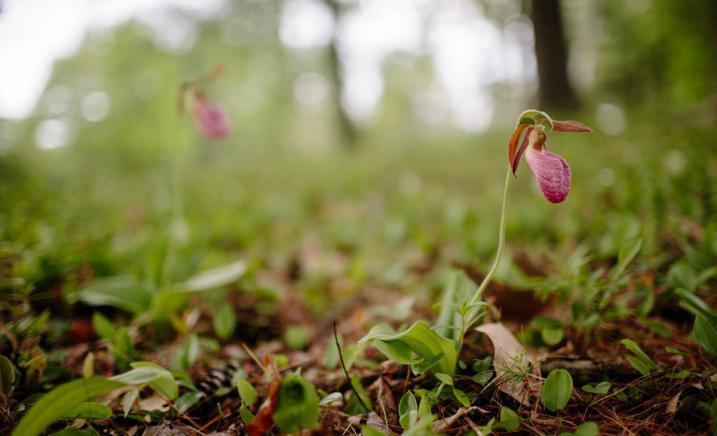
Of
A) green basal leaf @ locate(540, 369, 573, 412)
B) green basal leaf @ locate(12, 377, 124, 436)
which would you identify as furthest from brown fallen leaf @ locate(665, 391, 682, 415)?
green basal leaf @ locate(12, 377, 124, 436)

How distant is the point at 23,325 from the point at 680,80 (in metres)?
12.5

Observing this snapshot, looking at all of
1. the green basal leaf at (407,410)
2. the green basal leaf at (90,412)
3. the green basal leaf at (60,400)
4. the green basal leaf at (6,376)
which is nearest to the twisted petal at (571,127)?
the green basal leaf at (407,410)

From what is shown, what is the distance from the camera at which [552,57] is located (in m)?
6.36

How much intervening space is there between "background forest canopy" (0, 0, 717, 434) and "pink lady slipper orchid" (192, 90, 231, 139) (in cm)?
12

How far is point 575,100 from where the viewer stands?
626 centimetres

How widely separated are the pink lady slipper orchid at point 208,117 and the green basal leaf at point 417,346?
1539 mm

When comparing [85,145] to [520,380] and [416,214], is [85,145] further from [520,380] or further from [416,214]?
[520,380]

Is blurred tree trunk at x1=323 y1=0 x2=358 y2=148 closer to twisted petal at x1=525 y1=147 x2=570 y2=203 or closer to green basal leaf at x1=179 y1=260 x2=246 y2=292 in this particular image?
green basal leaf at x1=179 y1=260 x2=246 y2=292

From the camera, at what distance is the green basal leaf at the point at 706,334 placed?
1033 millimetres

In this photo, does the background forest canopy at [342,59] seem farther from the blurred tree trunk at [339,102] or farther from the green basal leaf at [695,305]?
the green basal leaf at [695,305]

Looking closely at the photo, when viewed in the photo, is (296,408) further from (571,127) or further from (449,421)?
(571,127)

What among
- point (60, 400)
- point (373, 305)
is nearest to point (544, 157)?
point (373, 305)

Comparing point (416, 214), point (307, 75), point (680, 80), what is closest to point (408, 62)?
point (307, 75)

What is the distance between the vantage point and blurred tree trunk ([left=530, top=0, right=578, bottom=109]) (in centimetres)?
629
